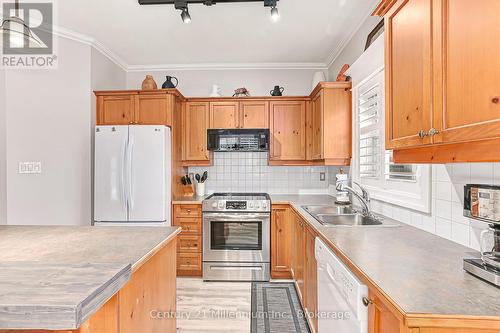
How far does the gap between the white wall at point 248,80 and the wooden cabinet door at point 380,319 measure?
3382 mm

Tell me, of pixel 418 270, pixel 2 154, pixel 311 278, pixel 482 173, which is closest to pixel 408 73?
pixel 482 173

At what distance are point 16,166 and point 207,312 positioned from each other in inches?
99.4

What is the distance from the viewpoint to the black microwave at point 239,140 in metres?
3.73

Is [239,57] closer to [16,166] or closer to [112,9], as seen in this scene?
[112,9]

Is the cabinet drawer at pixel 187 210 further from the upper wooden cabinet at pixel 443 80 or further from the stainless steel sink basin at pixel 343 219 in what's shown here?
the upper wooden cabinet at pixel 443 80

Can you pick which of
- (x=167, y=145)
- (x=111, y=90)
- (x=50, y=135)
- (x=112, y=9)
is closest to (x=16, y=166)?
(x=50, y=135)

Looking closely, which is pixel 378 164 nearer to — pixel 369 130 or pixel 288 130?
pixel 369 130

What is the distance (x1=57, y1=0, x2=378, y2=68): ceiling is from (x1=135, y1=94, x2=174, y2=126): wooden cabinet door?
0.59 metres

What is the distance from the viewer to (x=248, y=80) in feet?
13.5

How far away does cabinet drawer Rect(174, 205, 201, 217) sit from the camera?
3.51 meters

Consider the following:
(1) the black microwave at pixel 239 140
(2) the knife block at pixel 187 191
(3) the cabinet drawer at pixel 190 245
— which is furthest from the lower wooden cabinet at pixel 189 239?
(1) the black microwave at pixel 239 140

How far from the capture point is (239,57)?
3.83m

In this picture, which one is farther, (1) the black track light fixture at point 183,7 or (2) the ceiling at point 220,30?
(2) the ceiling at point 220,30

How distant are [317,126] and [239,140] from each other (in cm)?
97
